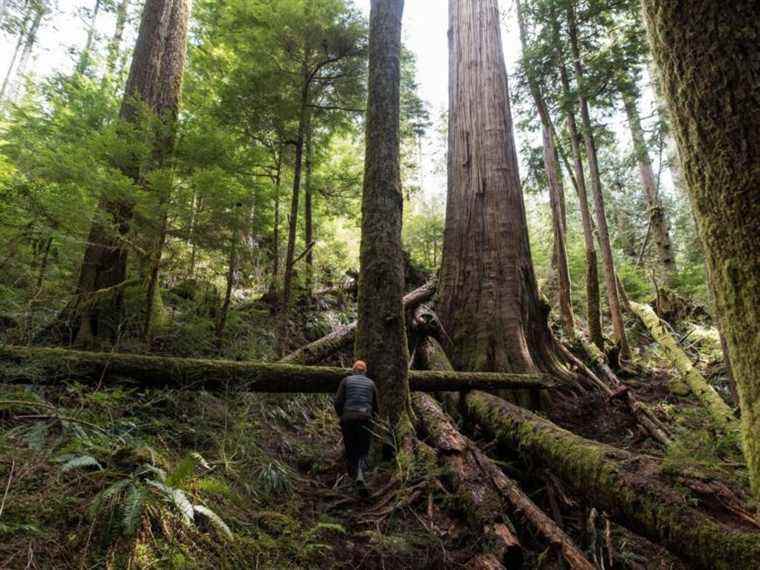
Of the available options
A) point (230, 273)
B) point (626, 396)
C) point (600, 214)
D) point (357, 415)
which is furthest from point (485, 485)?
point (600, 214)

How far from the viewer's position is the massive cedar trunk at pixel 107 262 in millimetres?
5012

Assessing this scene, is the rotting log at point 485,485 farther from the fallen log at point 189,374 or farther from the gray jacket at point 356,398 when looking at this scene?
the fallen log at point 189,374

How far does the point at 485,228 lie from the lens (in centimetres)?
762

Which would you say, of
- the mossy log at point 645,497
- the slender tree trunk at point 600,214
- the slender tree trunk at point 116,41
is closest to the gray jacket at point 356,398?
the mossy log at point 645,497

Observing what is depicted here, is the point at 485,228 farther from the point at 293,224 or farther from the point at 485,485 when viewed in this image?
the point at 485,485

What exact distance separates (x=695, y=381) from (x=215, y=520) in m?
7.70

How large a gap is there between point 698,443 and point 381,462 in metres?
3.69

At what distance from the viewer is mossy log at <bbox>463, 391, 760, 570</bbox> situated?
86.8 inches

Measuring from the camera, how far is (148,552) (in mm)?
2094

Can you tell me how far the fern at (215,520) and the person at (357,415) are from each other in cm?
207

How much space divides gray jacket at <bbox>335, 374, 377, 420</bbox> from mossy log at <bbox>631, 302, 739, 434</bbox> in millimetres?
4235

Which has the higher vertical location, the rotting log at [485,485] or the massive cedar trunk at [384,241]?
the massive cedar trunk at [384,241]

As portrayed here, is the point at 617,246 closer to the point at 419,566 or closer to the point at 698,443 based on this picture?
the point at 698,443

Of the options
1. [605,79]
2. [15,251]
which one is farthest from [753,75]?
[605,79]
